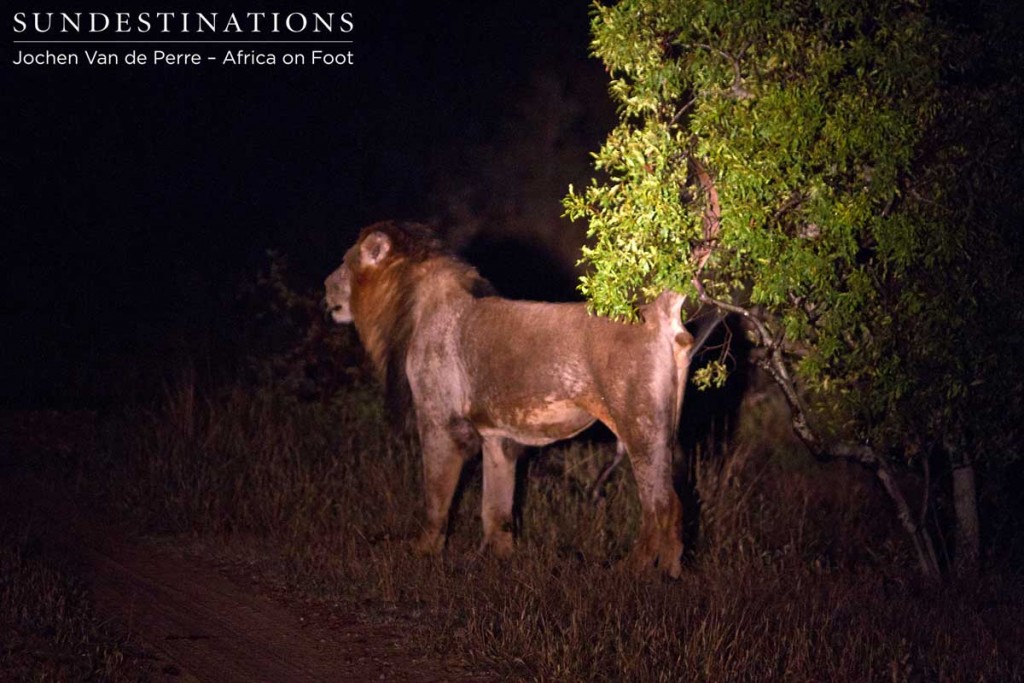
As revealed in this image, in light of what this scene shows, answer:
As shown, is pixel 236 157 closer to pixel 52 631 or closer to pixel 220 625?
pixel 220 625

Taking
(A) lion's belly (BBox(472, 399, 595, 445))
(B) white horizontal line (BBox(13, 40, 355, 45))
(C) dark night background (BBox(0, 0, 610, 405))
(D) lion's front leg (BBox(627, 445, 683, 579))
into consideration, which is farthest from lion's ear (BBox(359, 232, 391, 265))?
(B) white horizontal line (BBox(13, 40, 355, 45))

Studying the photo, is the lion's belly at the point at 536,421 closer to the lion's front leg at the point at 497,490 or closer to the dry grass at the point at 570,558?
the lion's front leg at the point at 497,490

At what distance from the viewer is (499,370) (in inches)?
311

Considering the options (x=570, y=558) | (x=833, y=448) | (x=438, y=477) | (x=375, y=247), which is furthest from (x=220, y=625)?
(x=833, y=448)

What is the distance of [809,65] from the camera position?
6.70 meters

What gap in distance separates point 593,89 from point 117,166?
9165 mm

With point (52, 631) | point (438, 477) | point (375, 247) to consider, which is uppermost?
point (375, 247)

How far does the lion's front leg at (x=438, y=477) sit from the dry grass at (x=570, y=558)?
20 centimetres

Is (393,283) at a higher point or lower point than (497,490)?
higher

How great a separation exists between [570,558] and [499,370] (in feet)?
4.51

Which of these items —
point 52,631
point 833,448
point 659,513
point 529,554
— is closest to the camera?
point 52,631

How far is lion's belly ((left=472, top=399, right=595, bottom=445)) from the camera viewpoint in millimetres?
7668

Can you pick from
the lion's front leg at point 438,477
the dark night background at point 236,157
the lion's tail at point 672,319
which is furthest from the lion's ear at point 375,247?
the dark night background at point 236,157

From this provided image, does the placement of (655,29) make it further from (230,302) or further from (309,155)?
(309,155)
